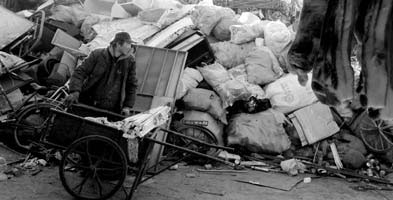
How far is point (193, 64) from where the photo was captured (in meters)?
8.43

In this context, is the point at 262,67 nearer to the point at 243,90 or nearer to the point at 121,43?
the point at 243,90

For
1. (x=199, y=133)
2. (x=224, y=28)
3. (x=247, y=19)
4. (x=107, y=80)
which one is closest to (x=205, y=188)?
(x=199, y=133)

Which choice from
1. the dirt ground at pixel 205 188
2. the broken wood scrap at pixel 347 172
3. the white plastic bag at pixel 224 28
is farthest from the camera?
the white plastic bag at pixel 224 28

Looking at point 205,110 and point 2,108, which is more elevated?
point 205,110

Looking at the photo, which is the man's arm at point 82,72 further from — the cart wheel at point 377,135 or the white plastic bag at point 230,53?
the cart wheel at point 377,135

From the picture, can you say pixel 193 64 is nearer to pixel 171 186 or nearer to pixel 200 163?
pixel 200 163

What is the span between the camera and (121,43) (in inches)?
236

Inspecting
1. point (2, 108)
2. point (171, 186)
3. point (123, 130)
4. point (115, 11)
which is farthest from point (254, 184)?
point (115, 11)

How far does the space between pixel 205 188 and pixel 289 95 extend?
2529 millimetres

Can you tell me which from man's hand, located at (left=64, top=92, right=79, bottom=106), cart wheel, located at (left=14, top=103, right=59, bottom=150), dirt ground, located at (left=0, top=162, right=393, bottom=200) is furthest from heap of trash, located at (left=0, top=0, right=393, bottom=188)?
man's hand, located at (left=64, top=92, right=79, bottom=106)

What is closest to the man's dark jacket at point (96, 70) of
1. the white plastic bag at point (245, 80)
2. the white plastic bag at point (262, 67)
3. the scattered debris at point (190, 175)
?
the scattered debris at point (190, 175)

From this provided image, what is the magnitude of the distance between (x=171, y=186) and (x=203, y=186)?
0.44 metres

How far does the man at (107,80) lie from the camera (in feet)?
20.3

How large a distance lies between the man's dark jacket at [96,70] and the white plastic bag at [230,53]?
2774 mm
